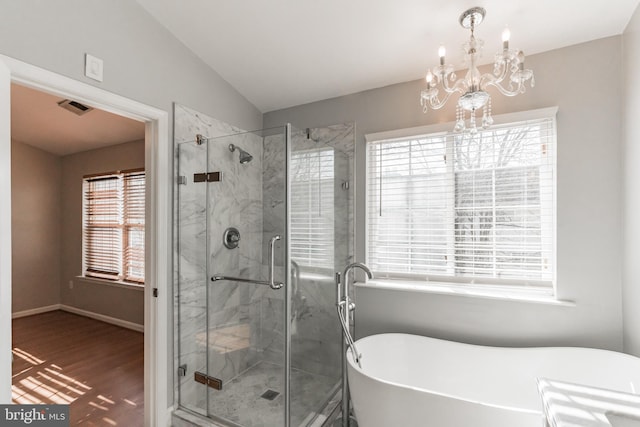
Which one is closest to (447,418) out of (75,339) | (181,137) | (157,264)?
(157,264)

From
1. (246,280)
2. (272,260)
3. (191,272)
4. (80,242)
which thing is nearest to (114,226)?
(80,242)

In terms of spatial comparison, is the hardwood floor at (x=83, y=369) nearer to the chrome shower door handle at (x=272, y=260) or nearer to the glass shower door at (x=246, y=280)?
the glass shower door at (x=246, y=280)

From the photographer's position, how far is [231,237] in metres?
2.15

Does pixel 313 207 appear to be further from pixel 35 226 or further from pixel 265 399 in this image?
pixel 35 226

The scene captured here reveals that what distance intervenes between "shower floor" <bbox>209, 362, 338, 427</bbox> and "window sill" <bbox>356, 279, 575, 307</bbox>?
83 cm

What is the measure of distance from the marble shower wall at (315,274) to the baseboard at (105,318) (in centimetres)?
260

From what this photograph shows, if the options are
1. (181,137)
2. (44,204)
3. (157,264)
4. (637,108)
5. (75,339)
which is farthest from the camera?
(44,204)

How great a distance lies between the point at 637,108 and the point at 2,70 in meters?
3.07

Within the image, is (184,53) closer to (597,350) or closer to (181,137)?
(181,137)

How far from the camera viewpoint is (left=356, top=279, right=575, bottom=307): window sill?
1990mm

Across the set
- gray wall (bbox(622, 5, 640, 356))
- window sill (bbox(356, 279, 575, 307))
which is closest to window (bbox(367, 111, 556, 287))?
window sill (bbox(356, 279, 575, 307))

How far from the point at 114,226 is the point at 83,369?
190 centimetres

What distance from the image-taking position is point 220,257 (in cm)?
220

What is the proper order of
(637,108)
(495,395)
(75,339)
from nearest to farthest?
(637,108), (495,395), (75,339)
